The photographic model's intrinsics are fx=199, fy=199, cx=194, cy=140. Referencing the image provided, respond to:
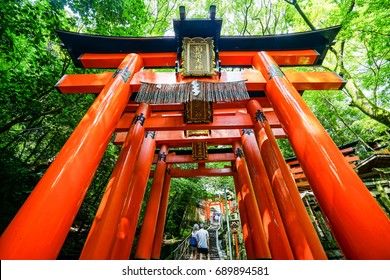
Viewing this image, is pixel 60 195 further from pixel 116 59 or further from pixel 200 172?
pixel 200 172

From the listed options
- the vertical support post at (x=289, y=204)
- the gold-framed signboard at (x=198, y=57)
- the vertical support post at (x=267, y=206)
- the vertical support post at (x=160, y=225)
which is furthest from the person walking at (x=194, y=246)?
the gold-framed signboard at (x=198, y=57)

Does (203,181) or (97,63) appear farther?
(203,181)

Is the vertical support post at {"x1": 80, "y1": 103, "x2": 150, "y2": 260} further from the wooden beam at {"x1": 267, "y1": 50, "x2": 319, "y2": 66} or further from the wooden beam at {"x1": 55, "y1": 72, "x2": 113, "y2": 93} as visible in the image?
the wooden beam at {"x1": 267, "y1": 50, "x2": 319, "y2": 66}

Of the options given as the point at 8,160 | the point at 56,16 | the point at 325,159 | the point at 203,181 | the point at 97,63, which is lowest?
the point at 325,159

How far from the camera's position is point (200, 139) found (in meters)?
6.73

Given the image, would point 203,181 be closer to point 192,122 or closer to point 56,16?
point 192,122

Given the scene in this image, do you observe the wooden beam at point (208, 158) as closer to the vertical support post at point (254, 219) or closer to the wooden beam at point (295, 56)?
the vertical support post at point (254, 219)

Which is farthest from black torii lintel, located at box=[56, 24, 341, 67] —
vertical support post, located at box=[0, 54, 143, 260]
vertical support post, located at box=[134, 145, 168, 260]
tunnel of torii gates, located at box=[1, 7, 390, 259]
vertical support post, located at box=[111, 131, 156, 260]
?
vertical support post, located at box=[134, 145, 168, 260]

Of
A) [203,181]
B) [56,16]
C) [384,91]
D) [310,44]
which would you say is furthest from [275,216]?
[203,181]

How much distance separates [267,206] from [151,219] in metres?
3.45

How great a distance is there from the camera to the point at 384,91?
9.43 meters

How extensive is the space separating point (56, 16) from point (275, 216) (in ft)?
23.4

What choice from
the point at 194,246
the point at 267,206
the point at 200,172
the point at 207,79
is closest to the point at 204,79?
the point at 207,79

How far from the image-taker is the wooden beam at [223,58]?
4812mm
